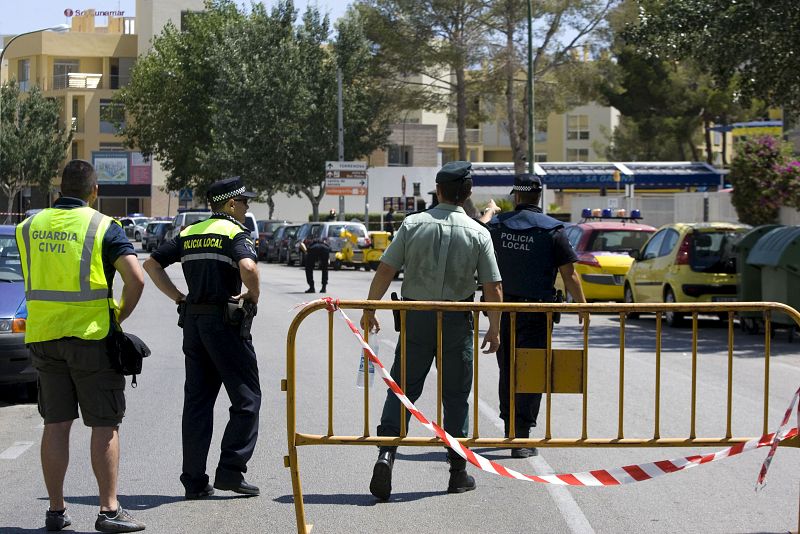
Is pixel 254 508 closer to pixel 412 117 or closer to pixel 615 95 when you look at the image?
pixel 615 95

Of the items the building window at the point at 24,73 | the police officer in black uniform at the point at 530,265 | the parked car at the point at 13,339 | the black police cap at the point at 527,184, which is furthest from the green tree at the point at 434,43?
the building window at the point at 24,73

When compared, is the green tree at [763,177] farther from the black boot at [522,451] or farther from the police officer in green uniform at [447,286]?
the police officer in green uniform at [447,286]

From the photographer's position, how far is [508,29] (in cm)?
4512

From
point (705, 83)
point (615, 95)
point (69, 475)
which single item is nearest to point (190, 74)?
point (615, 95)

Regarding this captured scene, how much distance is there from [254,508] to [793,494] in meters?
3.18

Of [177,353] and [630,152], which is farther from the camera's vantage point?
[630,152]

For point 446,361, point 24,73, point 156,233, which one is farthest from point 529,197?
point 24,73

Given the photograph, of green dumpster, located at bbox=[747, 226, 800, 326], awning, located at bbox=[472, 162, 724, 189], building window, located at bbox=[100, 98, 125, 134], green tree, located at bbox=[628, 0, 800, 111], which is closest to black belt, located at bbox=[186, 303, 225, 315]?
green dumpster, located at bbox=[747, 226, 800, 326]

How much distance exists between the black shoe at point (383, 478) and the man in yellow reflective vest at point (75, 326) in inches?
52.9

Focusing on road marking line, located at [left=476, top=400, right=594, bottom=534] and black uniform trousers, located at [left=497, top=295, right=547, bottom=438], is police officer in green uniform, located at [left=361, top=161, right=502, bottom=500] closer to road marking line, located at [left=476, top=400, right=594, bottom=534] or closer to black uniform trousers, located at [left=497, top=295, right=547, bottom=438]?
road marking line, located at [left=476, top=400, right=594, bottom=534]

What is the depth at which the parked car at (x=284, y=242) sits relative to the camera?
45.5 metres

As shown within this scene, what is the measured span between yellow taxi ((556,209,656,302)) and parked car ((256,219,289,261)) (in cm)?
2513

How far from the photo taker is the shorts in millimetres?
6160

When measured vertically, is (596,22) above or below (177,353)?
above
